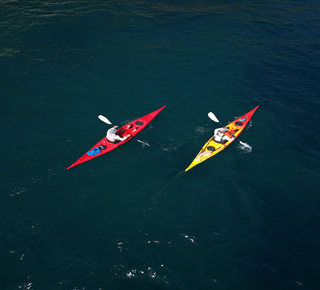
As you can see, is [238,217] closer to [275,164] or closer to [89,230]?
[275,164]

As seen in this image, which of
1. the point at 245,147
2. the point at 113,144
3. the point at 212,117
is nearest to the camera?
the point at 113,144

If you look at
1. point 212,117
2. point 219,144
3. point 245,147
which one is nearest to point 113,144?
point 219,144

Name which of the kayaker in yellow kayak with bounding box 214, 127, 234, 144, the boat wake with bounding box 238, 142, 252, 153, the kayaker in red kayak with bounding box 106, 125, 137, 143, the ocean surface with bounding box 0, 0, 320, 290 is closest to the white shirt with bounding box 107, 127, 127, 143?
the kayaker in red kayak with bounding box 106, 125, 137, 143

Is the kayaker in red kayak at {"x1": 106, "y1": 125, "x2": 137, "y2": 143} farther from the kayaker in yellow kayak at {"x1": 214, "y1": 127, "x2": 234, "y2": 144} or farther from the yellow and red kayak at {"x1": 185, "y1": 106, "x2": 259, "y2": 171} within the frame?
the kayaker in yellow kayak at {"x1": 214, "y1": 127, "x2": 234, "y2": 144}

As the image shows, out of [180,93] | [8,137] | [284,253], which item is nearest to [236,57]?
[180,93]

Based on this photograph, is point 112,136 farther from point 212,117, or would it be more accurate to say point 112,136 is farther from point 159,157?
point 212,117

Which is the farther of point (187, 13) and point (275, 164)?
point (187, 13)

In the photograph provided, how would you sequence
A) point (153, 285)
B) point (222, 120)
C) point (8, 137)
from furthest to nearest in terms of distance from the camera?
point (222, 120), point (8, 137), point (153, 285)
